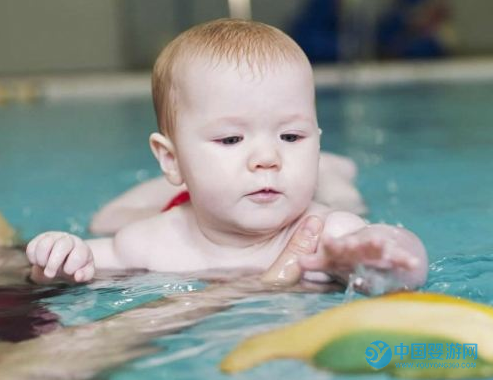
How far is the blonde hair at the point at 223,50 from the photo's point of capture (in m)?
1.65

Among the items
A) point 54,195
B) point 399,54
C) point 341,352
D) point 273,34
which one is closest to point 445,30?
point 399,54

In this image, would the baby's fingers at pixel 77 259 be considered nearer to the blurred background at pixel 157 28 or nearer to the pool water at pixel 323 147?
the pool water at pixel 323 147

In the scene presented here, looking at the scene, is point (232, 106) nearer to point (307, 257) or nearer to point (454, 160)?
point (307, 257)

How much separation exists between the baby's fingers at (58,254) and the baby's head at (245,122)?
27cm

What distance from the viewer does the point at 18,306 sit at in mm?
1617

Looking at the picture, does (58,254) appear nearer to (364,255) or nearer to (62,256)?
(62,256)

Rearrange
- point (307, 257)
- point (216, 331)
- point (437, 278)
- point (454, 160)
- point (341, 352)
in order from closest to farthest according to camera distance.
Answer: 1. point (341, 352)
2. point (216, 331)
3. point (307, 257)
4. point (437, 278)
5. point (454, 160)

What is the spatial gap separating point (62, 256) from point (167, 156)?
33cm

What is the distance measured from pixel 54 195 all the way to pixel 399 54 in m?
6.13

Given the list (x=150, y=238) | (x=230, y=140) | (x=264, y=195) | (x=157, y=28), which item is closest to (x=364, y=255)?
(x=264, y=195)

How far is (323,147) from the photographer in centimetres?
403

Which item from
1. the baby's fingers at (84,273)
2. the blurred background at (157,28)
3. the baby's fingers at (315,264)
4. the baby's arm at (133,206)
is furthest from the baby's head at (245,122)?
the blurred background at (157,28)

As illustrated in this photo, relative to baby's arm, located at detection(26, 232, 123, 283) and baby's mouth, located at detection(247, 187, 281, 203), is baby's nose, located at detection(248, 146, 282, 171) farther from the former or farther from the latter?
baby's arm, located at detection(26, 232, 123, 283)

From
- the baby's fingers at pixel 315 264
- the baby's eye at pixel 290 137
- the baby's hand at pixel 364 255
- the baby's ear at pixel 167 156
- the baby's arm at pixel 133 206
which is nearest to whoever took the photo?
the baby's hand at pixel 364 255
